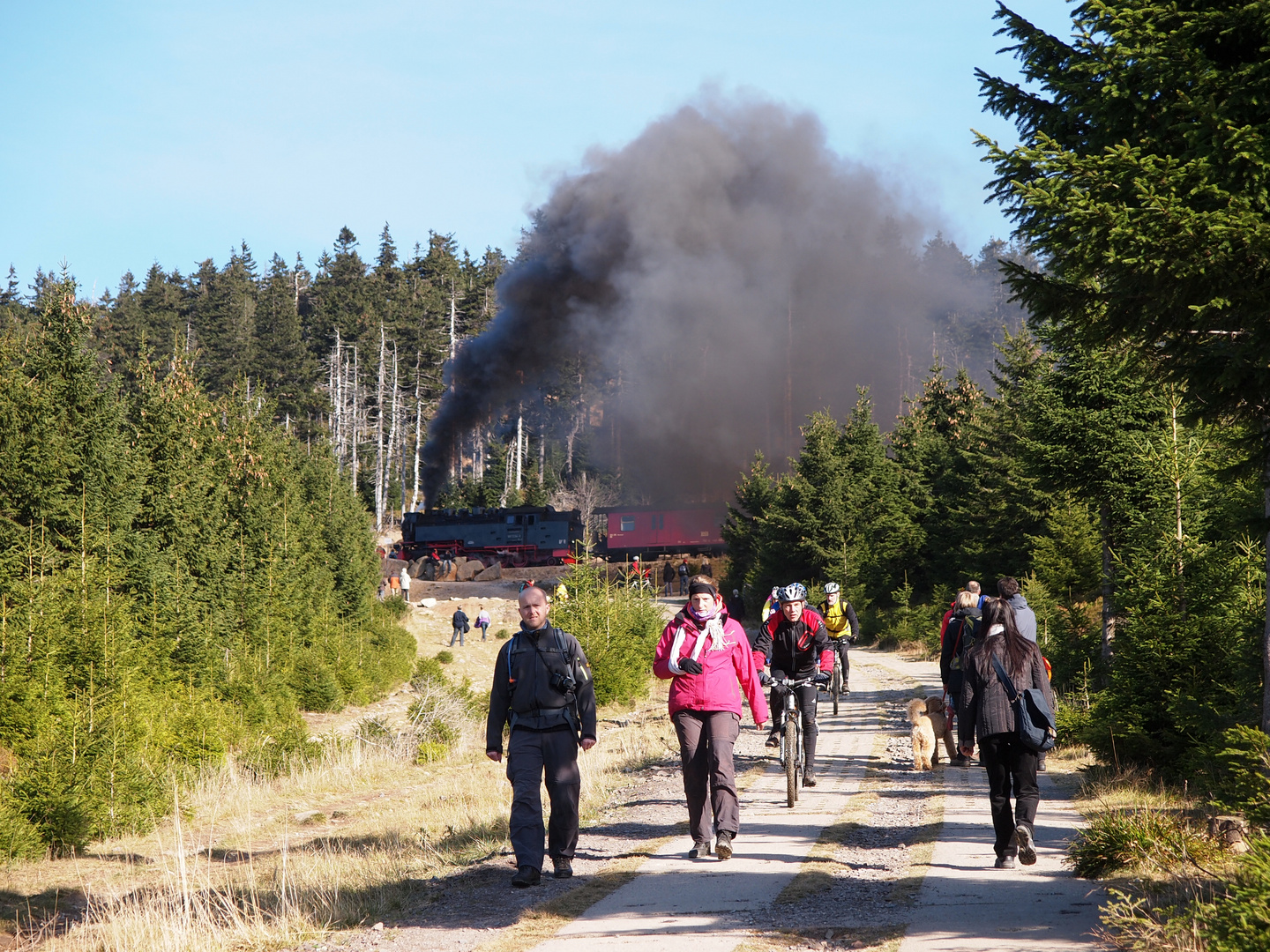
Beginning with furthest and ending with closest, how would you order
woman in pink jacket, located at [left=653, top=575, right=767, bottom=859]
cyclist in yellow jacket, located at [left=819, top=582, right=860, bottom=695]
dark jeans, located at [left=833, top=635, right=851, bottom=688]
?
dark jeans, located at [left=833, top=635, right=851, bottom=688] → cyclist in yellow jacket, located at [left=819, top=582, right=860, bottom=695] → woman in pink jacket, located at [left=653, top=575, right=767, bottom=859]

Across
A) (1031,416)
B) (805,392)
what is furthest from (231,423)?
(805,392)

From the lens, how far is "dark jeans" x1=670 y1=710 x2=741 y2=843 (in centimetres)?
666

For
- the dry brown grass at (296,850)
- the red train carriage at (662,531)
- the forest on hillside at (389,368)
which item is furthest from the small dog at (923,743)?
the forest on hillside at (389,368)

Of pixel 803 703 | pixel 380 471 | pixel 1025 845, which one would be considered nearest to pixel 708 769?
pixel 1025 845

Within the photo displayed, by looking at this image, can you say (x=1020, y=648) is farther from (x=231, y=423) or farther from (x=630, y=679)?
(x=231, y=423)

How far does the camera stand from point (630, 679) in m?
23.9

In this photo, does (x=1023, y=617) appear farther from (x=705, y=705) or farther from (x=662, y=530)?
(x=662, y=530)

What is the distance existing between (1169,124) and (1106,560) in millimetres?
11188

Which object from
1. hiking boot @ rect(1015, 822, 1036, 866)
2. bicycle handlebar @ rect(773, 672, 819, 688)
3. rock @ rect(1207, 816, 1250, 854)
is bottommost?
hiking boot @ rect(1015, 822, 1036, 866)

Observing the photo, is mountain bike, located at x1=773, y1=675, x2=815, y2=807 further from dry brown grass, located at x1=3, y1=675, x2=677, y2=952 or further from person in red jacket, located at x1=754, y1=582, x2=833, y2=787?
dry brown grass, located at x1=3, y1=675, x2=677, y2=952

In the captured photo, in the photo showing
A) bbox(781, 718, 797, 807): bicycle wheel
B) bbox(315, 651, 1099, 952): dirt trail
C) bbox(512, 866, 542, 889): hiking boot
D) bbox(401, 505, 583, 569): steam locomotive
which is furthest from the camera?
bbox(401, 505, 583, 569): steam locomotive

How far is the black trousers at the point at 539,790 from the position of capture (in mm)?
6277

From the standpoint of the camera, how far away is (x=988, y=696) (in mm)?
6129

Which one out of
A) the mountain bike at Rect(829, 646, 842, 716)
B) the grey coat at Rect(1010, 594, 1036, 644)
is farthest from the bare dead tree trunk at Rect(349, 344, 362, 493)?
the grey coat at Rect(1010, 594, 1036, 644)
